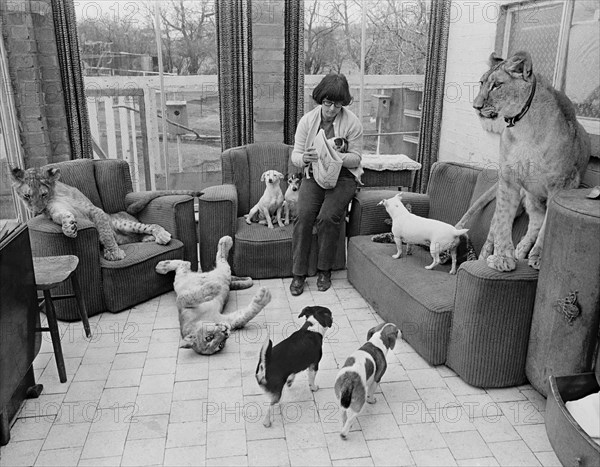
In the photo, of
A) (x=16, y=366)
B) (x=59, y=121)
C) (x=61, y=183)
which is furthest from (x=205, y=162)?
(x=16, y=366)

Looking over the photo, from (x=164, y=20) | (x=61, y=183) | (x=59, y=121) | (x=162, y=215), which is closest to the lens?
(x=61, y=183)

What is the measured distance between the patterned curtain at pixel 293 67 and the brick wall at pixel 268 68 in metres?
0.05

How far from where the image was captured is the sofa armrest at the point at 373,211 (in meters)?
3.68

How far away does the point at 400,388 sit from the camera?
8.64 ft

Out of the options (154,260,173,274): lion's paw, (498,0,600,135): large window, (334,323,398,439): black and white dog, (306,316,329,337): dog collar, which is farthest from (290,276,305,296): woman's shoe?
(498,0,600,135): large window

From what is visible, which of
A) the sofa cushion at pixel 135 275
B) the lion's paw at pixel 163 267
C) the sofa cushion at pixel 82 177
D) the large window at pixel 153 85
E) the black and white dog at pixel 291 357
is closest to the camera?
the black and white dog at pixel 291 357

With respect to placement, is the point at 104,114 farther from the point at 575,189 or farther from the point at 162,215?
the point at 575,189

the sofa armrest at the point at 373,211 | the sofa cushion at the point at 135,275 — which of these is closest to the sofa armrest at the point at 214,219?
the sofa cushion at the point at 135,275

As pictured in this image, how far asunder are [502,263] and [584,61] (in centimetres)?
152

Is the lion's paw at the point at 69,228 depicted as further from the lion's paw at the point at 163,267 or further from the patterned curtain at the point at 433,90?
the patterned curtain at the point at 433,90

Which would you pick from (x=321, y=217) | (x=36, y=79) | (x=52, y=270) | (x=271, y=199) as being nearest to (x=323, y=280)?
(x=321, y=217)

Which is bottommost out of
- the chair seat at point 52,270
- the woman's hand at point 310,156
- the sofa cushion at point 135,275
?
the sofa cushion at point 135,275

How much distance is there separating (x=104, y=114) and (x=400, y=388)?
344cm

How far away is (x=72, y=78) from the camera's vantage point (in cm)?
405
